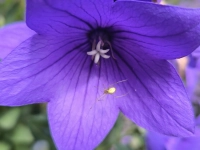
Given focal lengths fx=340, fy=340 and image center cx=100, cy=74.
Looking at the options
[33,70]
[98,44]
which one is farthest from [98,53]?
[33,70]

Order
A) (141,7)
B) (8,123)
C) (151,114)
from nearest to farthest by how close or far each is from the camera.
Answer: (141,7)
(151,114)
(8,123)

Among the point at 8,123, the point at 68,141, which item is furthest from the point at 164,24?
the point at 8,123

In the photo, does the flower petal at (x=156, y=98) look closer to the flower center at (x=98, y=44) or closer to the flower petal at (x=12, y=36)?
Result: the flower center at (x=98, y=44)

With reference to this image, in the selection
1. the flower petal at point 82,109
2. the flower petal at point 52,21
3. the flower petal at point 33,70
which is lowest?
the flower petal at point 82,109

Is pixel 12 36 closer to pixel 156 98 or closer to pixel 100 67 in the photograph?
pixel 100 67

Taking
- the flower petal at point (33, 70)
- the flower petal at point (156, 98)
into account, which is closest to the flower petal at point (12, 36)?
the flower petal at point (33, 70)

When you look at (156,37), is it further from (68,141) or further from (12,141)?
(12,141)

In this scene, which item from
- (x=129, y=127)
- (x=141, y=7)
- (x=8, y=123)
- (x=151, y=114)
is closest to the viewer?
(x=141, y=7)

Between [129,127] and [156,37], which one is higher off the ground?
[156,37]
